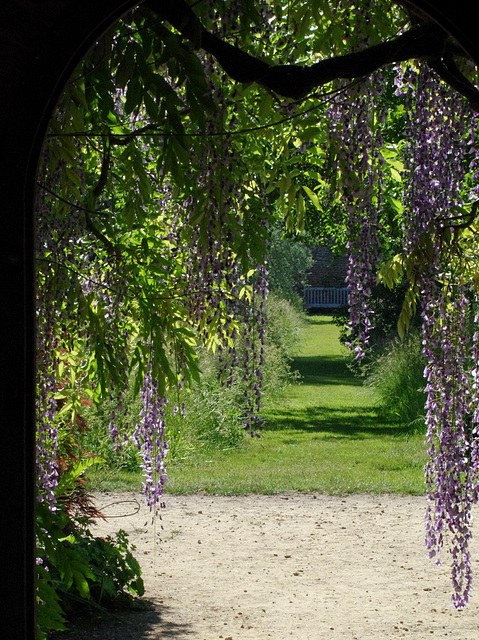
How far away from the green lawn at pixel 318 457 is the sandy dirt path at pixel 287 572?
0.27 meters

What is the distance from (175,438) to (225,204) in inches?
211

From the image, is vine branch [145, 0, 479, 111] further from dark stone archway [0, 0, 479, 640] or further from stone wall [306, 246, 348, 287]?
stone wall [306, 246, 348, 287]

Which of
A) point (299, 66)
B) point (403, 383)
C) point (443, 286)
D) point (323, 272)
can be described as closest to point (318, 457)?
point (403, 383)

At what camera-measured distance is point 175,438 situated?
826 cm

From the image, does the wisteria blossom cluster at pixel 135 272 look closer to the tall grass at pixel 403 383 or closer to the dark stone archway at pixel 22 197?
the dark stone archway at pixel 22 197

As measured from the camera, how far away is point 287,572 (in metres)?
4.94

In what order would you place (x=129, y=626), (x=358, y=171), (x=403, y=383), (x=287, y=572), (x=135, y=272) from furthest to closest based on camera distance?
(x=403, y=383), (x=287, y=572), (x=129, y=626), (x=135, y=272), (x=358, y=171)

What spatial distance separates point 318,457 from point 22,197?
22.7ft

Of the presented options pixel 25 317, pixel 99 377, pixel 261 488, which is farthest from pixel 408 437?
pixel 25 317

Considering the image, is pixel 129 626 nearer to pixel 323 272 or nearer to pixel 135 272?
pixel 135 272

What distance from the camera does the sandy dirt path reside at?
13.4 feet

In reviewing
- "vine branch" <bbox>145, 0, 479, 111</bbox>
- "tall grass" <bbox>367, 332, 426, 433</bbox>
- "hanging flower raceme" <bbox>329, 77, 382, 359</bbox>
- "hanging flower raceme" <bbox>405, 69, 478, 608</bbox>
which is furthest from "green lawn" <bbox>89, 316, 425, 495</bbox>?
"vine branch" <bbox>145, 0, 479, 111</bbox>

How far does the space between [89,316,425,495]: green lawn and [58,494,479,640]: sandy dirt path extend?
0.27m

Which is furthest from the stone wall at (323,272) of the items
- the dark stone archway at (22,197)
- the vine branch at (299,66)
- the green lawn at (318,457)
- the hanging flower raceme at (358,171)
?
the dark stone archway at (22,197)
